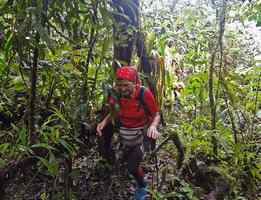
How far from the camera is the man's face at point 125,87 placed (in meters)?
3.14

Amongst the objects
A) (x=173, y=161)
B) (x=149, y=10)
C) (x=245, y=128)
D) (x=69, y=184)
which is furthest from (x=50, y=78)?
(x=149, y=10)

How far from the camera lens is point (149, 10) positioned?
5.47m

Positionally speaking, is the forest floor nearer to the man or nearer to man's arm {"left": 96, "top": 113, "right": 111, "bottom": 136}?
the man

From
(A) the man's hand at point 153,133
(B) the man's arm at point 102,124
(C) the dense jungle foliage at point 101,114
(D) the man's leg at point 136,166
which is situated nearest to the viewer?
(C) the dense jungle foliage at point 101,114

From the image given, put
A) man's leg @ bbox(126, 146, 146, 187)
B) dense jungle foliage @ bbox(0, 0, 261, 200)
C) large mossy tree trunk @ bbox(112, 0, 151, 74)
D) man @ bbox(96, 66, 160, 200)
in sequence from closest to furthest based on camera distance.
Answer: dense jungle foliage @ bbox(0, 0, 261, 200), man @ bbox(96, 66, 160, 200), man's leg @ bbox(126, 146, 146, 187), large mossy tree trunk @ bbox(112, 0, 151, 74)

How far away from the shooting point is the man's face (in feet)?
10.3

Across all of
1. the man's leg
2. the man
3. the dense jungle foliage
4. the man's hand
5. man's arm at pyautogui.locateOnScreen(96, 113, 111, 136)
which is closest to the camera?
the dense jungle foliage

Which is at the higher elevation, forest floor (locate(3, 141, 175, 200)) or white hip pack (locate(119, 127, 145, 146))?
white hip pack (locate(119, 127, 145, 146))

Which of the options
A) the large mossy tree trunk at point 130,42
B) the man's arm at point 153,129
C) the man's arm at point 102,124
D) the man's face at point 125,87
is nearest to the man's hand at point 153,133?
the man's arm at point 153,129

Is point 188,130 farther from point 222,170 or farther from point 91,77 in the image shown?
point 91,77

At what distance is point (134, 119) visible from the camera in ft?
11.4

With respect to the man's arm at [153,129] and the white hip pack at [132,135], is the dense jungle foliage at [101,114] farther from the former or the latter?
the man's arm at [153,129]

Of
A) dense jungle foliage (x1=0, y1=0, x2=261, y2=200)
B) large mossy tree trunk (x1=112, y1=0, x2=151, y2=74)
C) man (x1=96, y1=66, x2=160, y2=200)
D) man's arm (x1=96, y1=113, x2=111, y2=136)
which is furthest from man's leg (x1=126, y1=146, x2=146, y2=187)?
large mossy tree trunk (x1=112, y1=0, x2=151, y2=74)

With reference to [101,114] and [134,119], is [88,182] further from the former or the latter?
[134,119]
